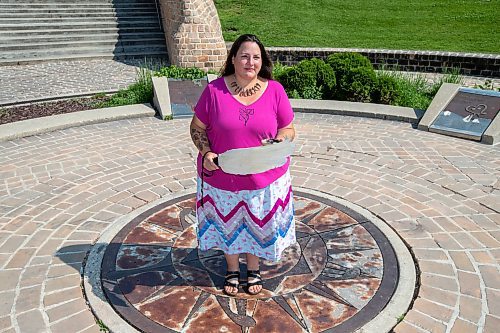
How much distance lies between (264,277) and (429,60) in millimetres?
10644

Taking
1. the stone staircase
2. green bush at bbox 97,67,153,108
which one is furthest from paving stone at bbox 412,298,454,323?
the stone staircase

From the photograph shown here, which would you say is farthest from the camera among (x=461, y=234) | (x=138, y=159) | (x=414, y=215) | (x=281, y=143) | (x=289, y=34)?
(x=289, y=34)

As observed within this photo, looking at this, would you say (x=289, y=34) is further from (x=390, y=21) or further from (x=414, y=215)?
(x=414, y=215)

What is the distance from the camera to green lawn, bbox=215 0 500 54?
1474 cm

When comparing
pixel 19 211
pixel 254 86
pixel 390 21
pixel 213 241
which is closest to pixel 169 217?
pixel 213 241

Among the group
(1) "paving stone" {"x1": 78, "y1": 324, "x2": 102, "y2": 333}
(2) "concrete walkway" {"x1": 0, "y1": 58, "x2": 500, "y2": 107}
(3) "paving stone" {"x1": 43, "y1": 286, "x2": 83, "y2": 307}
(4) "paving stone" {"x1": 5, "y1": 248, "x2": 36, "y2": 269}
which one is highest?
(1) "paving stone" {"x1": 78, "y1": 324, "x2": 102, "y2": 333}

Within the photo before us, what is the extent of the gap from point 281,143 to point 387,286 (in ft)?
5.02

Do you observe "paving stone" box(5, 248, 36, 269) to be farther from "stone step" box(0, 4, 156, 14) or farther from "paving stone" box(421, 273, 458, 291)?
"stone step" box(0, 4, 156, 14)

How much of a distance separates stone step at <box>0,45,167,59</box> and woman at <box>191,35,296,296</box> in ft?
40.9

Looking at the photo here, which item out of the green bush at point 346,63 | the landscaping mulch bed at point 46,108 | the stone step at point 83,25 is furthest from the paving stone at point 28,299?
the stone step at point 83,25

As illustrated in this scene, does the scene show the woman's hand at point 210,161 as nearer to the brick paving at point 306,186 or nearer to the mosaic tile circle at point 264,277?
the mosaic tile circle at point 264,277

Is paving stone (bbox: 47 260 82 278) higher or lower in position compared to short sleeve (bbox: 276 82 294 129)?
lower

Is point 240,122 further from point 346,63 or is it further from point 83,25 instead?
point 83,25

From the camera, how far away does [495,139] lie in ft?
21.8
